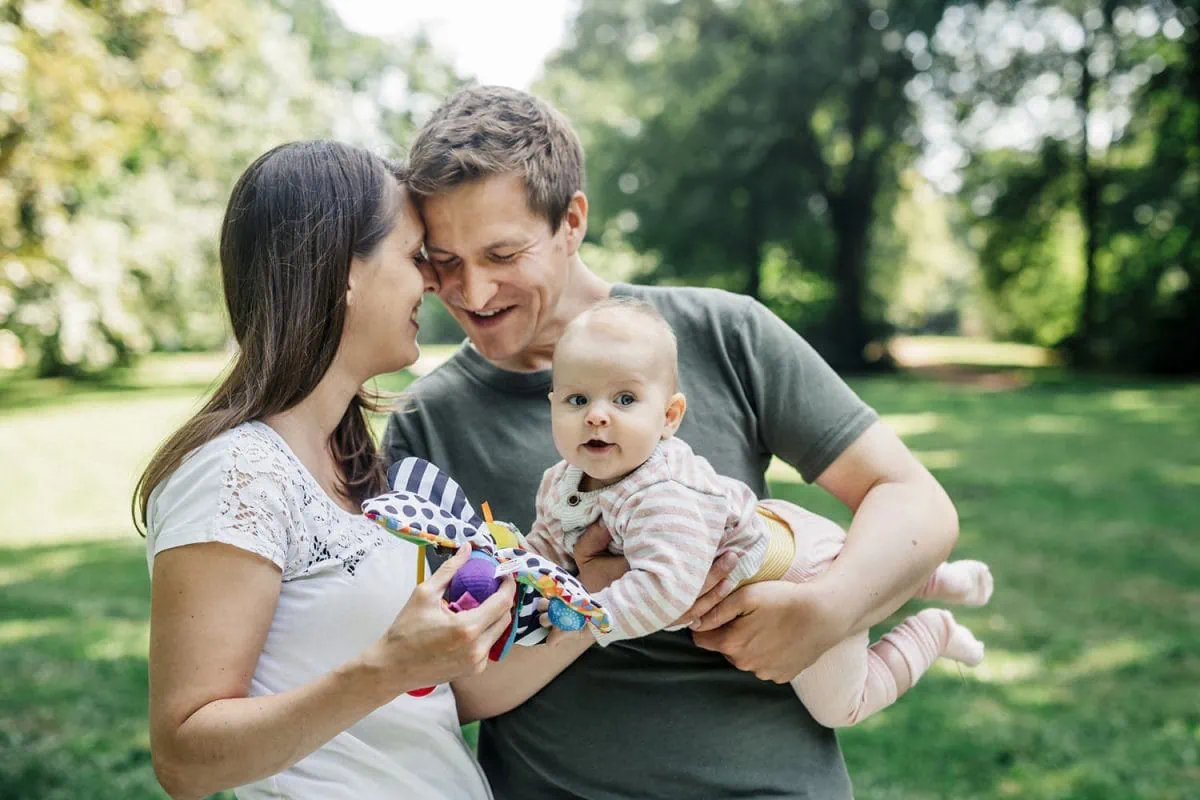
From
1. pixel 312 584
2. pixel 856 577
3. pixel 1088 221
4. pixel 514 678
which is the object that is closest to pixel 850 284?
pixel 1088 221

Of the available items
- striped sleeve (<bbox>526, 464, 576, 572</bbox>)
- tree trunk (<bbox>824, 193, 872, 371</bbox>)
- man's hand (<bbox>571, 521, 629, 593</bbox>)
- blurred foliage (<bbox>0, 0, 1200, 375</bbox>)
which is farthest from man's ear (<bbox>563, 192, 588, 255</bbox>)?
tree trunk (<bbox>824, 193, 872, 371</bbox>)

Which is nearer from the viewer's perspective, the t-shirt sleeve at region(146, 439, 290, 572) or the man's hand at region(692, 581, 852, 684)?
the t-shirt sleeve at region(146, 439, 290, 572)

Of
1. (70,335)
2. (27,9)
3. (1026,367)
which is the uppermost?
(27,9)

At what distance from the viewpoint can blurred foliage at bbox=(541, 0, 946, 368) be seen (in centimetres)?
2633

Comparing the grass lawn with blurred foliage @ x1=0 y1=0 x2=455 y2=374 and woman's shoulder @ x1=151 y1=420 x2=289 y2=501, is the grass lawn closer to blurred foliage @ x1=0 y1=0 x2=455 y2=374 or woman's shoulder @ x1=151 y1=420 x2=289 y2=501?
woman's shoulder @ x1=151 y1=420 x2=289 y2=501

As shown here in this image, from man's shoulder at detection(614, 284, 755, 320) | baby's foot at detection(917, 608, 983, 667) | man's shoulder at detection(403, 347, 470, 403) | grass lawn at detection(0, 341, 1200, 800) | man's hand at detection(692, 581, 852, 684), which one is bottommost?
grass lawn at detection(0, 341, 1200, 800)

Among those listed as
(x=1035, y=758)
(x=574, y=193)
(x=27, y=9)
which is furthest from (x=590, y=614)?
(x=27, y=9)

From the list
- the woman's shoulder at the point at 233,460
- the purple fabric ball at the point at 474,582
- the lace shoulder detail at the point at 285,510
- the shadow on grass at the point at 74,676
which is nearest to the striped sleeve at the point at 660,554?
the purple fabric ball at the point at 474,582

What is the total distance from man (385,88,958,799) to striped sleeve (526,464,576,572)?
0.21 ft

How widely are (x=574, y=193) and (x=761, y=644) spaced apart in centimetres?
112

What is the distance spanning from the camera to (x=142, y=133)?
31.6 ft

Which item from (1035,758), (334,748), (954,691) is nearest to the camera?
(334,748)

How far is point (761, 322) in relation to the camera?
2400 mm

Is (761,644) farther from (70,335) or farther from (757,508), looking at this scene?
(70,335)
